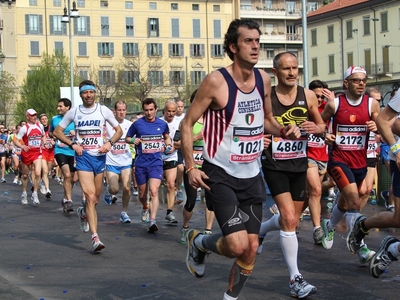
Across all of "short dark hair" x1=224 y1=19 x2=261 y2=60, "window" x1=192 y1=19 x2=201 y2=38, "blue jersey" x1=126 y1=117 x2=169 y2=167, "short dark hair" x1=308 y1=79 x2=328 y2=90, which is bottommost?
"blue jersey" x1=126 y1=117 x2=169 y2=167

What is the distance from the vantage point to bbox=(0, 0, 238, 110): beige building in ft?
289

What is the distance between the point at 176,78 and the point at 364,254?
247ft

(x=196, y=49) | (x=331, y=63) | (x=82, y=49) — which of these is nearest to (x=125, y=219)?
(x=331, y=63)

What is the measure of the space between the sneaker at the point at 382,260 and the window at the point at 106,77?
70.1m

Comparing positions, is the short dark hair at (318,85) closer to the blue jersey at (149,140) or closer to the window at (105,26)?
the blue jersey at (149,140)

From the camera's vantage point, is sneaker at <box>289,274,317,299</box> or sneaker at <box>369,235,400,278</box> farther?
sneaker at <box>369,235,400,278</box>

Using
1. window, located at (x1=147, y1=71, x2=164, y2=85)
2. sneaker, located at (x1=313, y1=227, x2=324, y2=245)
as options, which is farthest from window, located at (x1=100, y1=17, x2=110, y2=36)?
sneaker, located at (x1=313, y1=227, x2=324, y2=245)

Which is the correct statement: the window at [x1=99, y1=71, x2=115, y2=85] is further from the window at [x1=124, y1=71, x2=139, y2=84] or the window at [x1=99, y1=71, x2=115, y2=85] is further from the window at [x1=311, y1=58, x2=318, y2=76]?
the window at [x1=311, y1=58, x2=318, y2=76]

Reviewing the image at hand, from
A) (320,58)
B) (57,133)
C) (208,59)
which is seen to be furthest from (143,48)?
(57,133)

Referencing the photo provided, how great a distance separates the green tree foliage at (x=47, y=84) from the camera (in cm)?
7400

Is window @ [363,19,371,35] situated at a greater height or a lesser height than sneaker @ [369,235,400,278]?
greater

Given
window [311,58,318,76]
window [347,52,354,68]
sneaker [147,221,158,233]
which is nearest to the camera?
sneaker [147,221,158,233]

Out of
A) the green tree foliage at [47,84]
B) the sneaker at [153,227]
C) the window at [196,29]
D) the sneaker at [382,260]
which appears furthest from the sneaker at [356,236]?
the window at [196,29]

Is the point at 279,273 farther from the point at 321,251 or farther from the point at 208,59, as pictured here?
the point at 208,59
